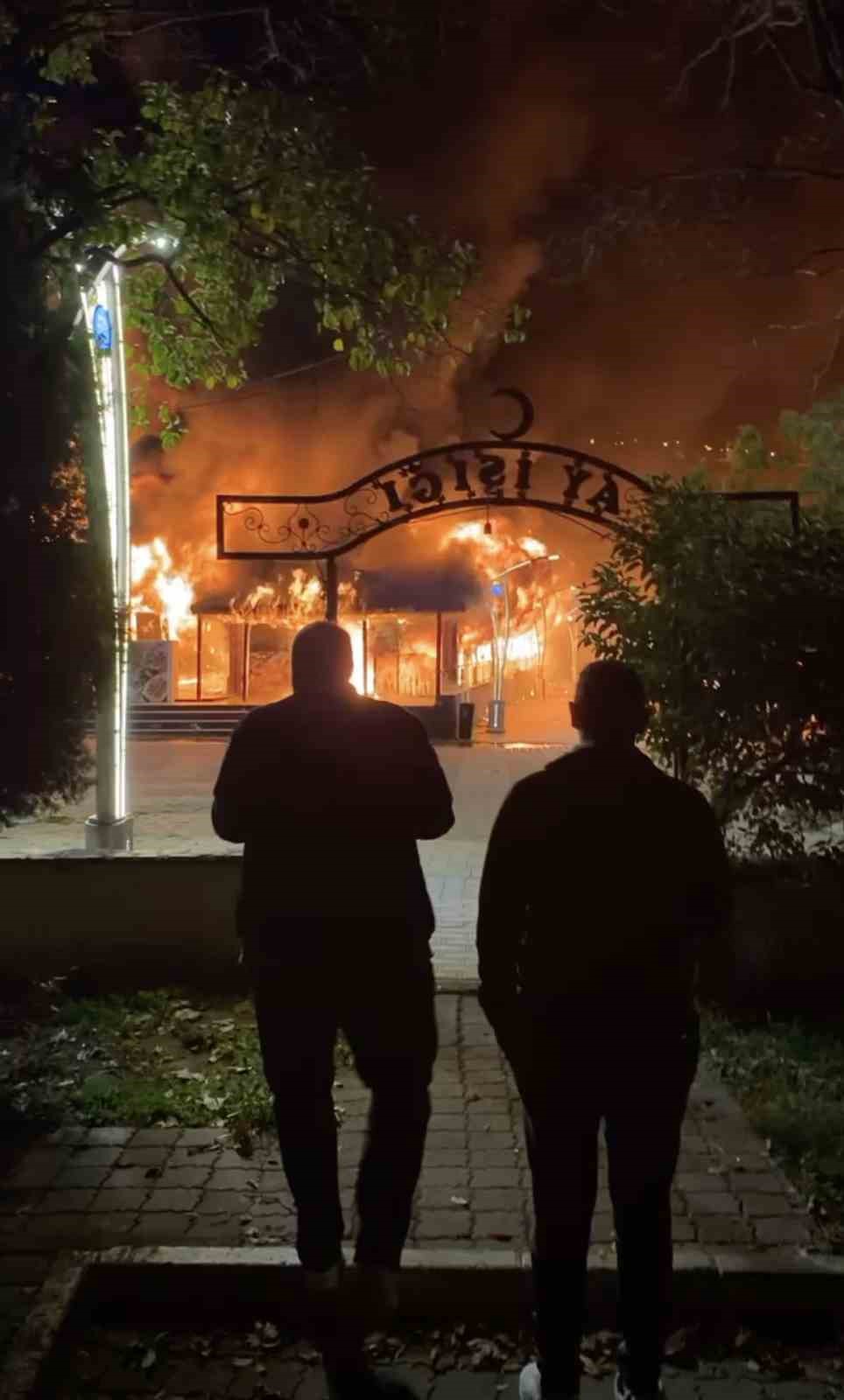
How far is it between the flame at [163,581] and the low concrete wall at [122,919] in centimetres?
2728

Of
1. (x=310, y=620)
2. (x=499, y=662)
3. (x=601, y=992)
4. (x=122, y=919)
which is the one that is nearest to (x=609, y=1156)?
(x=601, y=992)

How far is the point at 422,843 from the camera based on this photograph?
12.2m

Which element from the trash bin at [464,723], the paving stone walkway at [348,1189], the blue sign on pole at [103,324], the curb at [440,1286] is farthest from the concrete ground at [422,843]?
the blue sign on pole at [103,324]

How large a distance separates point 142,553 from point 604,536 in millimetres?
28016

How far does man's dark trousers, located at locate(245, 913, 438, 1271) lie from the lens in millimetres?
3295

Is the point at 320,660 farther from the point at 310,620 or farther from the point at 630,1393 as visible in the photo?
the point at 310,620

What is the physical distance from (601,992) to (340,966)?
2.66ft

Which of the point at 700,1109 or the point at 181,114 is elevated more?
the point at 181,114

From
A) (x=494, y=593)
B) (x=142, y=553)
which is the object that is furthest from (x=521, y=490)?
(x=142, y=553)

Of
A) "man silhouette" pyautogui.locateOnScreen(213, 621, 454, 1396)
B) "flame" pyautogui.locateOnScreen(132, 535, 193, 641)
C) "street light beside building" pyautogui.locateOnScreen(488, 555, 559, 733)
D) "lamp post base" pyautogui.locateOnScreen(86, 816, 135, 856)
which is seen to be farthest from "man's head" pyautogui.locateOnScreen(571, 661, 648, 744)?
"flame" pyautogui.locateOnScreen(132, 535, 193, 641)

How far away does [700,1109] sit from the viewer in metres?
5.11

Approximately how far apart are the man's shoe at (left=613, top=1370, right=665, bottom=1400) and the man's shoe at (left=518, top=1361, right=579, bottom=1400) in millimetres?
129

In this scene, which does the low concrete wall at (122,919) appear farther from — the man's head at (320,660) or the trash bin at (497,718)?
the trash bin at (497,718)

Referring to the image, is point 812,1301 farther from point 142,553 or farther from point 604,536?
point 142,553
